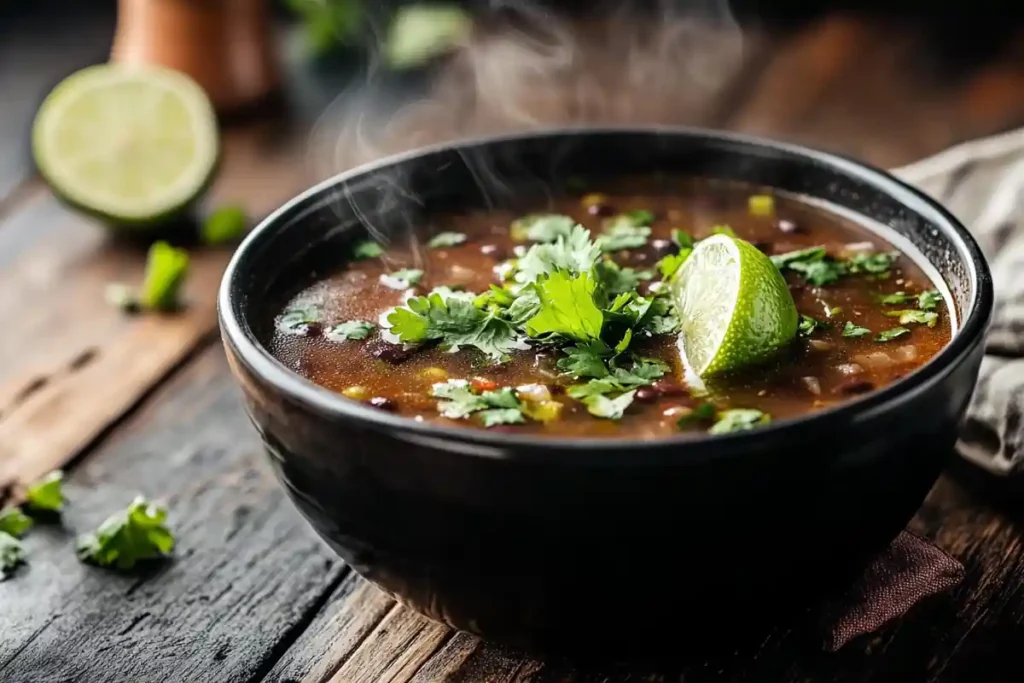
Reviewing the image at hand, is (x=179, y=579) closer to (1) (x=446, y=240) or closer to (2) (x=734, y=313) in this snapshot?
(1) (x=446, y=240)

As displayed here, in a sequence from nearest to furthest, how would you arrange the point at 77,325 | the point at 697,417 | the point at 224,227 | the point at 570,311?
the point at 697,417, the point at 570,311, the point at 77,325, the point at 224,227

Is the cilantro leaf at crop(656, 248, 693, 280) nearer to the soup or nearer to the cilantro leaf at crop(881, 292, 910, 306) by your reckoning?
the soup

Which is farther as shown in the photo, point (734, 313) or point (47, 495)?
point (47, 495)

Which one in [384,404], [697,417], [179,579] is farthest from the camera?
[179,579]

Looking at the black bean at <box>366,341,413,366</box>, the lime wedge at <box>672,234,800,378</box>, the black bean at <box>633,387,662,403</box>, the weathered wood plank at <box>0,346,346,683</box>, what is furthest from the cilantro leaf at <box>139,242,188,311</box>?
the black bean at <box>633,387,662,403</box>

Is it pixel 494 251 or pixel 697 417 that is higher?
pixel 697 417

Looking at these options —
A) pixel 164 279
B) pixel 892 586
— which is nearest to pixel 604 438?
pixel 892 586

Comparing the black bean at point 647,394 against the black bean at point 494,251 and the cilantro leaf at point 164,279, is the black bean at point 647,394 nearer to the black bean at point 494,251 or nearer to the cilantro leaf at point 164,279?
the black bean at point 494,251

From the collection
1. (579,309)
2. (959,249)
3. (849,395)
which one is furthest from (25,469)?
(959,249)

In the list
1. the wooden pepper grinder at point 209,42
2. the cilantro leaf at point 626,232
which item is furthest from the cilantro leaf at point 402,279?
the wooden pepper grinder at point 209,42

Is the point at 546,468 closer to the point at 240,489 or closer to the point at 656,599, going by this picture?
the point at 656,599
